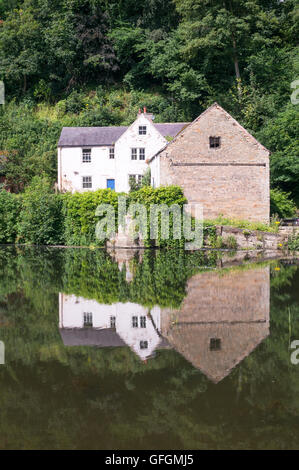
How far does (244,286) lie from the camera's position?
14133 mm

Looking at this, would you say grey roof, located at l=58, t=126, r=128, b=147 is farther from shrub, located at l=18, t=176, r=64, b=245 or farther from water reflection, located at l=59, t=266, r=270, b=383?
water reflection, located at l=59, t=266, r=270, b=383

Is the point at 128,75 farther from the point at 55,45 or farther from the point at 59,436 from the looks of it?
the point at 59,436

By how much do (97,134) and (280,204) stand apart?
1668 cm

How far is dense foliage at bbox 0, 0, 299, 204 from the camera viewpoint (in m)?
41.4

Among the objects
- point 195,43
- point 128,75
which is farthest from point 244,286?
point 128,75

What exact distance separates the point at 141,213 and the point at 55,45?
35.2 metres

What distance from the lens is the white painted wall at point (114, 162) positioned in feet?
125

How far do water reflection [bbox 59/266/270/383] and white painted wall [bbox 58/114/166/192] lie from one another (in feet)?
85.1

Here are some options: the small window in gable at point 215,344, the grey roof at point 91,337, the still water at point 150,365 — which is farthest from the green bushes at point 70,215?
the small window in gable at point 215,344

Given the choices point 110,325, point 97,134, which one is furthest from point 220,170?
point 110,325

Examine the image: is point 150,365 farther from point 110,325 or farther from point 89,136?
point 89,136

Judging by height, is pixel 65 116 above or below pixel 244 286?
above

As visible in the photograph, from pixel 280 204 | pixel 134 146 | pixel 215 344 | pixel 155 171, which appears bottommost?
pixel 215 344

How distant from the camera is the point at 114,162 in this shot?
1565 inches
